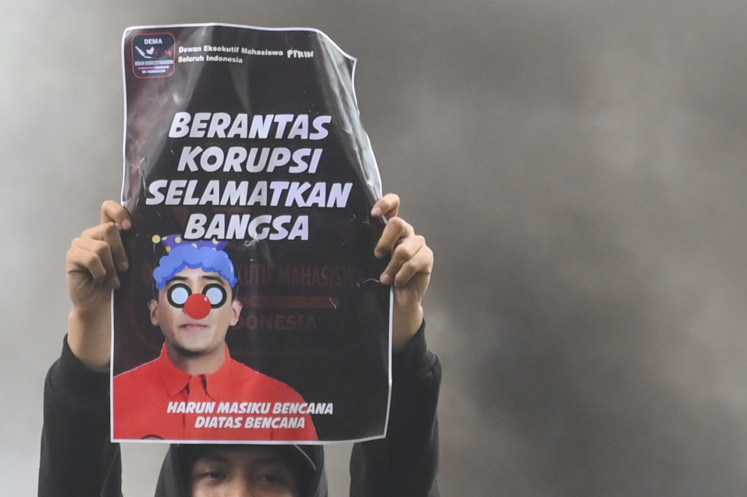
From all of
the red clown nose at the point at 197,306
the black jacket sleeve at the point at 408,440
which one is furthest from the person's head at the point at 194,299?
the black jacket sleeve at the point at 408,440

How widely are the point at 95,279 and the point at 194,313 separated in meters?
0.45

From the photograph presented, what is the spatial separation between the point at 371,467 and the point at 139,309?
61.3 inches

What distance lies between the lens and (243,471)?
A: 4.15 m

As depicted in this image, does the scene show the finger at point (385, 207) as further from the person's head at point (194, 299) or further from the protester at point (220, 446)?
the person's head at point (194, 299)

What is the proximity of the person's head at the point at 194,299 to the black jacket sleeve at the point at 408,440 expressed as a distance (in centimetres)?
97

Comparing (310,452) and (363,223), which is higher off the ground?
(363,223)

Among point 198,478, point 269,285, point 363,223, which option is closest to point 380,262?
point 363,223

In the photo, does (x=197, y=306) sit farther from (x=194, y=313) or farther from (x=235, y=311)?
(x=235, y=311)

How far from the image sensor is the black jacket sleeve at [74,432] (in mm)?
3770

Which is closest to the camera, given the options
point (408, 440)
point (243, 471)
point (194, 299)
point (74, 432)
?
point (194, 299)

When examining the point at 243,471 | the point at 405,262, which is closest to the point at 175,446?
the point at 243,471

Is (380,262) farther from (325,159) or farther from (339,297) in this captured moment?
(325,159)

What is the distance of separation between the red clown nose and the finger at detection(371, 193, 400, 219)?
75 cm

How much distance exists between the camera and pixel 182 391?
3182 millimetres
